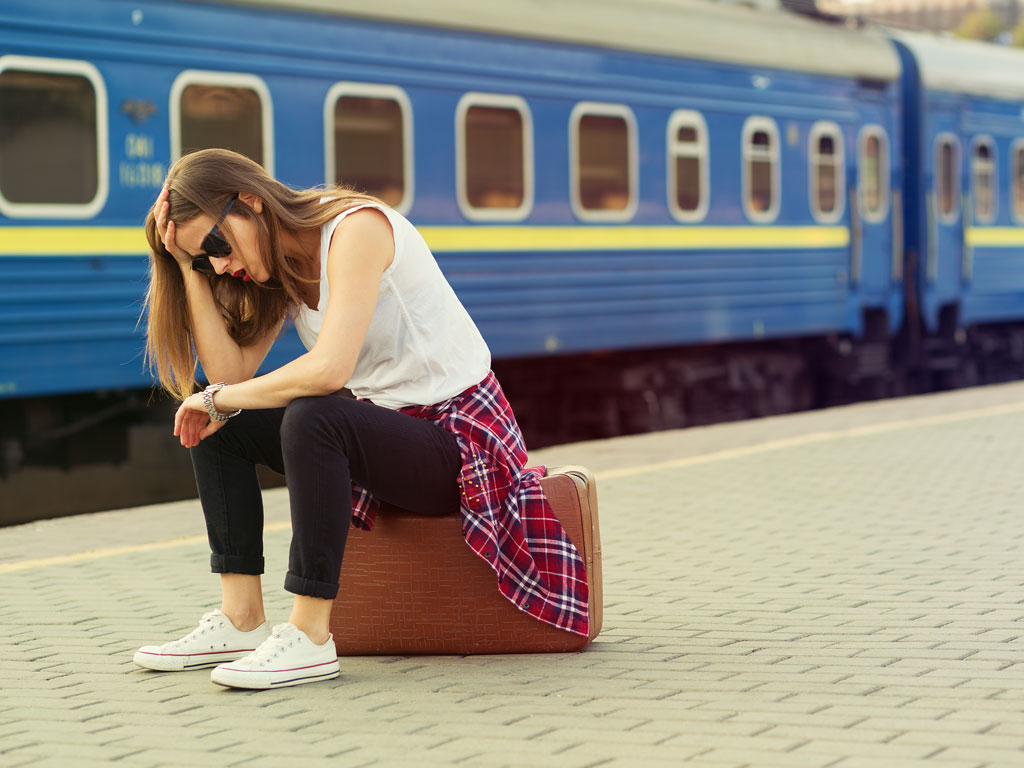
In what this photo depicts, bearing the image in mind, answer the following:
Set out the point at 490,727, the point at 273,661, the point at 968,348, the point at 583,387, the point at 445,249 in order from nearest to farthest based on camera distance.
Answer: the point at 490,727 → the point at 273,661 → the point at 445,249 → the point at 583,387 → the point at 968,348

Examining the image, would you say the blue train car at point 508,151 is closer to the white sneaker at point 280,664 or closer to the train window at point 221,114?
the train window at point 221,114

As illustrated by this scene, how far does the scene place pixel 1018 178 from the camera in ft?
54.5

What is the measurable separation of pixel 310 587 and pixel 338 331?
615mm

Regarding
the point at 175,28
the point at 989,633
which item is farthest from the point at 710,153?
the point at 989,633

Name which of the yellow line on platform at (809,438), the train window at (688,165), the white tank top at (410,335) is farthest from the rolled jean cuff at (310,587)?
the train window at (688,165)

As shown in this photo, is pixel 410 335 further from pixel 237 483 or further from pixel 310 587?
pixel 310 587

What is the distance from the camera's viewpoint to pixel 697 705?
12.6ft

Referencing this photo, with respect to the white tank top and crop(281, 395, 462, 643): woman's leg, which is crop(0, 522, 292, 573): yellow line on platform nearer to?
the white tank top

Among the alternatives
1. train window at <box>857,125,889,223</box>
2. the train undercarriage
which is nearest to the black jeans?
the train undercarriage

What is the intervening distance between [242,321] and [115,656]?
3.23 feet

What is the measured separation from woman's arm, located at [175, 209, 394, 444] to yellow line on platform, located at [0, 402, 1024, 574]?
2040 mm

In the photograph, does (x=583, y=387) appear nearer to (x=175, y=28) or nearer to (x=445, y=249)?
(x=445, y=249)

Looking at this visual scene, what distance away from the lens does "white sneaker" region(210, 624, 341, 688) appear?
406 centimetres

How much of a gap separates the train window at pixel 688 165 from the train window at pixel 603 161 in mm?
475
